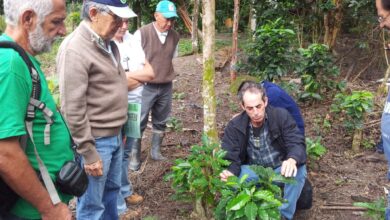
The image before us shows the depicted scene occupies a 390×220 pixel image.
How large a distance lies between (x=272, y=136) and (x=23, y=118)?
7.55 ft

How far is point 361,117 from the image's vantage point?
4.91m

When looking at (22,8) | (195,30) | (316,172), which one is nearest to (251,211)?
(22,8)

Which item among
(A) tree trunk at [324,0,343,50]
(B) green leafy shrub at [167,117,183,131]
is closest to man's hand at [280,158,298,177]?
(B) green leafy shrub at [167,117,183,131]

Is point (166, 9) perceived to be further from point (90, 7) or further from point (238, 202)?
point (238, 202)

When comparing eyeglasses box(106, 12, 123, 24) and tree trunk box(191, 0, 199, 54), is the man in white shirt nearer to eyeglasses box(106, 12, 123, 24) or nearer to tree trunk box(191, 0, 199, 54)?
eyeglasses box(106, 12, 123, 24)

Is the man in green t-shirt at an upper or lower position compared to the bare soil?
upper

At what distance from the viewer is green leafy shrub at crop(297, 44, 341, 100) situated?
241 inches

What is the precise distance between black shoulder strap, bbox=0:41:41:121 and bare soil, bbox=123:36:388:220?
2261 mm

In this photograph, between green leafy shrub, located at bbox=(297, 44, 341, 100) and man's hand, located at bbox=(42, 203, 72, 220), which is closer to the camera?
man's hand, located at bbox=(42, 203, 72, 220)

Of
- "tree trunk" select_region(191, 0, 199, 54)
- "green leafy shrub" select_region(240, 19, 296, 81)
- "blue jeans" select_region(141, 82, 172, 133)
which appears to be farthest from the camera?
"tree trunk" select_region(191, 0, 199, 54)

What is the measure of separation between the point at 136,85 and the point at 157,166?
4.90 feet

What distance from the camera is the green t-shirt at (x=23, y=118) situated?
152 centimetres

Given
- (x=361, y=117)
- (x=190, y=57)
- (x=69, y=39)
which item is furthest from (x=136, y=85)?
(x=190, y=57)

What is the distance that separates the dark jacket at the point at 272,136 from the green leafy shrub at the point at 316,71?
2.79 metres
